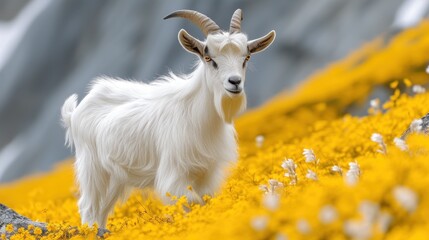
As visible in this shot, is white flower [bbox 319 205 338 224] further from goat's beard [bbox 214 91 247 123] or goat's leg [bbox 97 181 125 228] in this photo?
goat's leg [bbox 97 181 125 228]

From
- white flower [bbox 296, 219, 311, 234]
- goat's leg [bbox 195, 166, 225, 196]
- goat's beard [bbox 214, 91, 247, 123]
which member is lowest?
white flower [bbox 296, 219, 311, 234]

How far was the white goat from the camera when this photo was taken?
8.64m

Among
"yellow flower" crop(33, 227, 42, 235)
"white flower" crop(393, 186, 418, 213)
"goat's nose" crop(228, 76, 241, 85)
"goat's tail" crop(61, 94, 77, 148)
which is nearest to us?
"white flower" crop(393, 186, 418, 213)

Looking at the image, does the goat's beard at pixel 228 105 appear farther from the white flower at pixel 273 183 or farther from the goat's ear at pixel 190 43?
the white flower at pixel 273 183

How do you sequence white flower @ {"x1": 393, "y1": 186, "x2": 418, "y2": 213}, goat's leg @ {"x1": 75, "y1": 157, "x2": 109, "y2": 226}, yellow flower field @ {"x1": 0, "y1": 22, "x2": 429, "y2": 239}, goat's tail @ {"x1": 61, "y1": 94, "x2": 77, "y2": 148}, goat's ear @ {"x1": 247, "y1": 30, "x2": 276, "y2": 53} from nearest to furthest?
white flower @ {"x1": 393, "y1": 186, "x2": 418, "y2": 213}
yellow flower field @ {"x1": 0, "y1": 22, "x2": 429, "y2": 239}
goat's ear @ {"x1": 247, "y1": 30, "x2": 276, "y2": 53}
goat's leg @ {"x1": 75, "y1": 157, "x2": 109, "y2": 226}
goat's tail @ {"x1": 61, "y1": 94, "x2": 77, "y2": 148}

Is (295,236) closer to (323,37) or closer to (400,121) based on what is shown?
(400,121)

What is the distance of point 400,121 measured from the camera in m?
11.2

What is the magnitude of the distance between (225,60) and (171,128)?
1160 millimetres

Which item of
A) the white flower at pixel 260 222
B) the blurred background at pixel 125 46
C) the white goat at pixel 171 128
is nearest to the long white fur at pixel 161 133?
the white goat at pixel 171 128

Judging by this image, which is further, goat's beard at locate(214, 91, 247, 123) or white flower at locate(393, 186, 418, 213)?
goat's beard at locate(214, 91, 247, 123)

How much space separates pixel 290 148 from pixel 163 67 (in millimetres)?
20626

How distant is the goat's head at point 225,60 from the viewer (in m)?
8.32

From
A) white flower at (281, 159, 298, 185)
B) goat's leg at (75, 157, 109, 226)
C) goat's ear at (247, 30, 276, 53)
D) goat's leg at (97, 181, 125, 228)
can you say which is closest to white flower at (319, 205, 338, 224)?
white flower at (281, 159, 298, 185)

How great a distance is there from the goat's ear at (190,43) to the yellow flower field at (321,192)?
1.54 m
